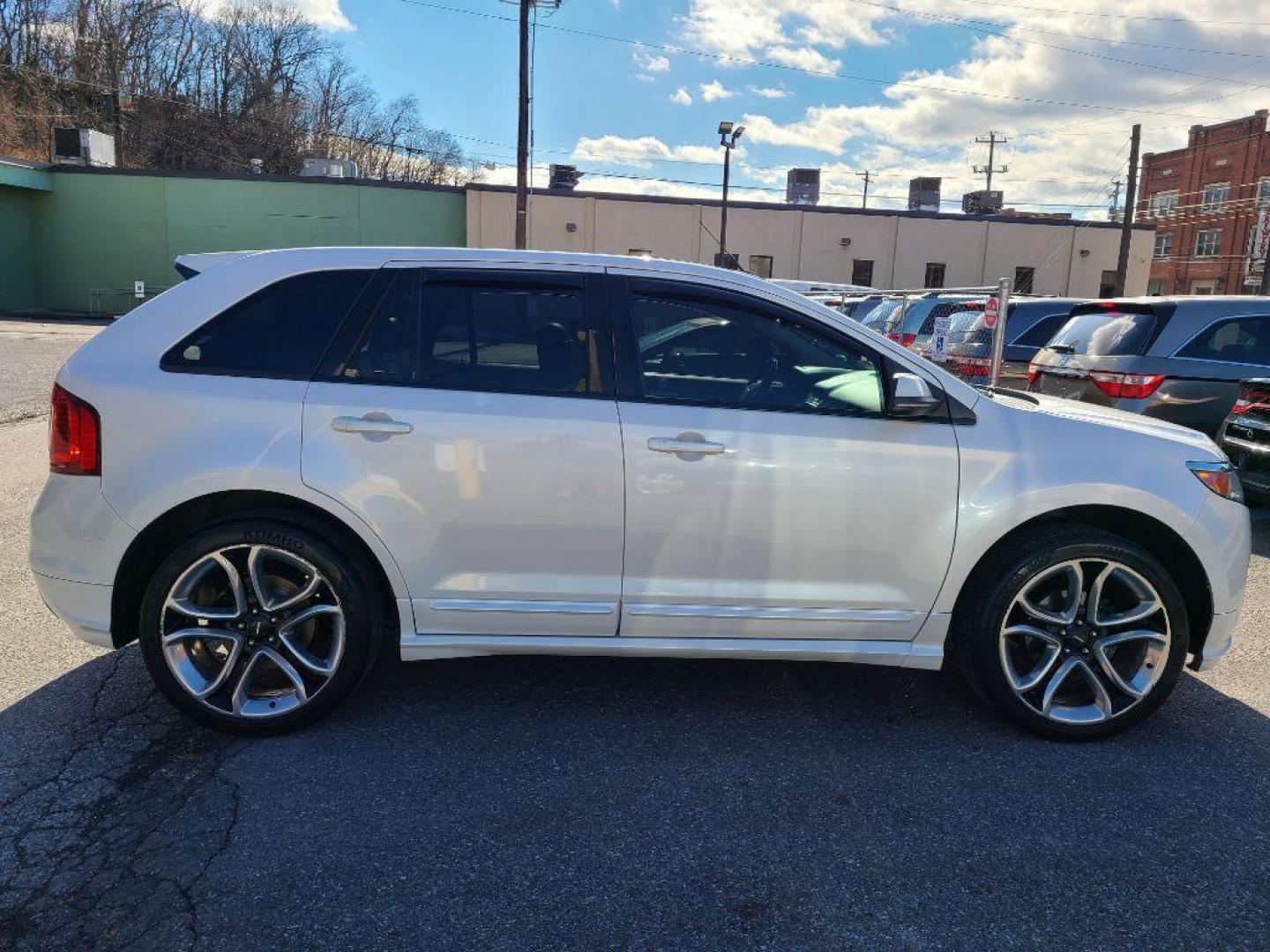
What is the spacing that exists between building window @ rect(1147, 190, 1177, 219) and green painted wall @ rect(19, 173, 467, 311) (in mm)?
47657

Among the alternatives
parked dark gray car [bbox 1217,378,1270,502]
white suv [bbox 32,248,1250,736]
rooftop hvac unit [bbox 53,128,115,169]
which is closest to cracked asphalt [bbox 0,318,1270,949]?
white suv [bbox 32,248,1250,736]

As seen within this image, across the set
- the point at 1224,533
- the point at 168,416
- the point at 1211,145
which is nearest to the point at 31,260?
the point at 168,416

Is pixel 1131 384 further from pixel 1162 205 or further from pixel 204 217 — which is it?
pixel 1162 205

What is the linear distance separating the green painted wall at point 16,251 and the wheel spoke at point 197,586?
37.6m

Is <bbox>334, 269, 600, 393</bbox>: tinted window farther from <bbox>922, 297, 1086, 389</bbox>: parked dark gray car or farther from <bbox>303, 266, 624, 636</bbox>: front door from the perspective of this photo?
<bbox>922, 297, 1086, 389</bbox>: parked dark gray car

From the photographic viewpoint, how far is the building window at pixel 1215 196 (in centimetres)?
5309

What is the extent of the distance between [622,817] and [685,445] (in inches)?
50.5

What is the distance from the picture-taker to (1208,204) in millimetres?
54156

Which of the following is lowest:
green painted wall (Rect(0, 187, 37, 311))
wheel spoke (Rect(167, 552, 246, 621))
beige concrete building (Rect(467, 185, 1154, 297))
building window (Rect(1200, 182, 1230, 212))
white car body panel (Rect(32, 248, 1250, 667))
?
wheel spoke (Rect(167, 552, 246, 621))

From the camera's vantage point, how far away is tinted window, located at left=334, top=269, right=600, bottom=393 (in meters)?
3.31

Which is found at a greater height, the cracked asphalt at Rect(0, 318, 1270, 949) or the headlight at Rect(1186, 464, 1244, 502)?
the headlight at Rect(1186, 464, 1244, 502)

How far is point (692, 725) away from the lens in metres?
3.54

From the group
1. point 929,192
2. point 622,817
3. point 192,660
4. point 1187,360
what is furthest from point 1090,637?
point 929,192

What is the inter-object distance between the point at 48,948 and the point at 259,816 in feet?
2.19
